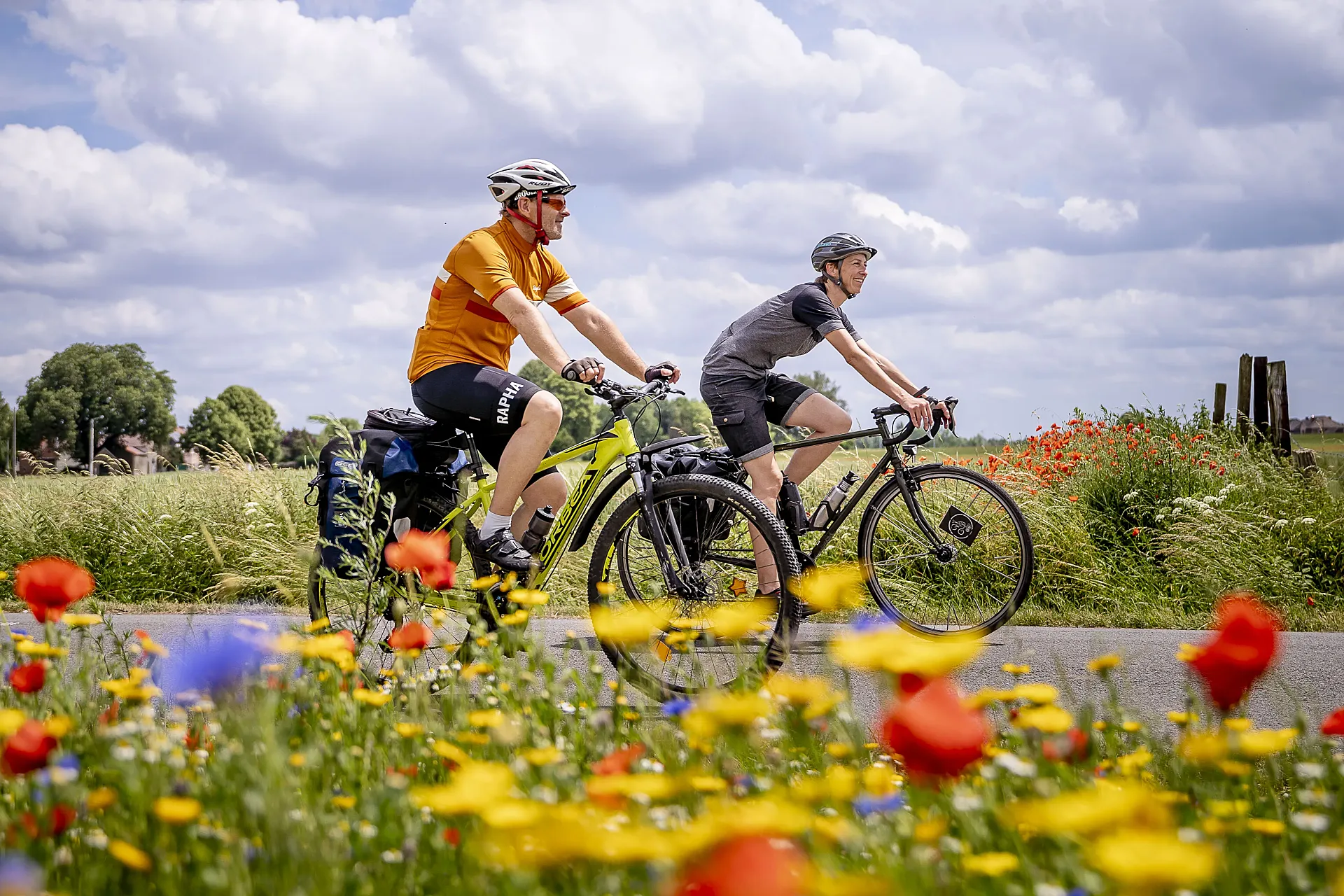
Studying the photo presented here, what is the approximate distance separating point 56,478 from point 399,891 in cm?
1496

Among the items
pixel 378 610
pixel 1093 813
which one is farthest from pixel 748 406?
pixel 1093 813

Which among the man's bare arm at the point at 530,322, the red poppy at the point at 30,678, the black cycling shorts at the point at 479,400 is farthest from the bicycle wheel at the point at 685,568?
the red poppy at the point at 30,678

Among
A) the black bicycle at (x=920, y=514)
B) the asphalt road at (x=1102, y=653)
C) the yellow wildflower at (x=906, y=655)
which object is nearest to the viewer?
the yellow wildflower at (x=906, y=655)

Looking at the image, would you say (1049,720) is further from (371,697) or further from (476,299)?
(476,299)

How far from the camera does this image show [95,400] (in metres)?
90.4

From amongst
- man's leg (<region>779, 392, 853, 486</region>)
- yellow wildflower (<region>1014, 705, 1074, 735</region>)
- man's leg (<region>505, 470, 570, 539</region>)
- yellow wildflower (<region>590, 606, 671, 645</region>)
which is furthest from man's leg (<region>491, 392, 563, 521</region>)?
yellow wildflower (<region>1014, 705, 1074, 735</region>)

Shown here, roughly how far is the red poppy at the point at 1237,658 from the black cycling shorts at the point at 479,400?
121 inches

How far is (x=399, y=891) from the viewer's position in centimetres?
185

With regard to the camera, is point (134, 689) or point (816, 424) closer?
point (134, 689)

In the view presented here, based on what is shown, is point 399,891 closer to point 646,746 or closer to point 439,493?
point 646,746

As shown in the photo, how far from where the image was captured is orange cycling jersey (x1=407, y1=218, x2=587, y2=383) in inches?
177

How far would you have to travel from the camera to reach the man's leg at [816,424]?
6434 millimetres

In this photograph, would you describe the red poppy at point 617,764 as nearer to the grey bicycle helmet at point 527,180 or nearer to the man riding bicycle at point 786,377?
the grey bicycle helmet at point 527,180

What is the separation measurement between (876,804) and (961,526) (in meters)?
4.79
